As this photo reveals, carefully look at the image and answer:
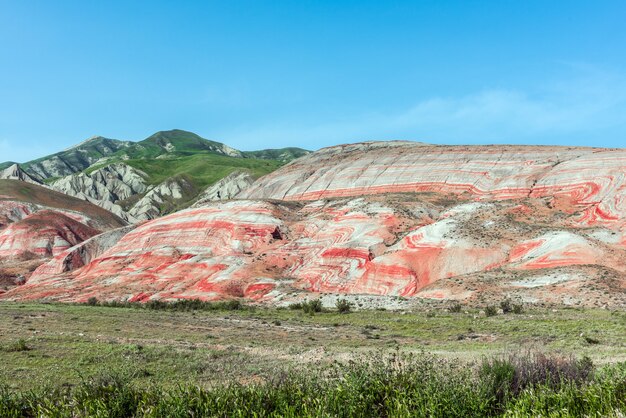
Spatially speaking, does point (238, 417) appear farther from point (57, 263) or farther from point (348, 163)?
point (348, 163)

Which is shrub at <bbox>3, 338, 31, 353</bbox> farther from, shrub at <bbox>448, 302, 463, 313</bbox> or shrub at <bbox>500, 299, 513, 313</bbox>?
shrub at <bbox>500, 299, 513, 313</bbox>

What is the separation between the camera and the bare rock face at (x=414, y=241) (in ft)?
139

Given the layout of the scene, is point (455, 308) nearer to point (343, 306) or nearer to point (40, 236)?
point (343, 306)

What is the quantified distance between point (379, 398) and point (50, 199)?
517 feet

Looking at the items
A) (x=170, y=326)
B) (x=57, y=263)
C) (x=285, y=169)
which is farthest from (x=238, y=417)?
(x=285, y=169)

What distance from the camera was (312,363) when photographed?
665 inches

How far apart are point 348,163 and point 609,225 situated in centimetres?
5398

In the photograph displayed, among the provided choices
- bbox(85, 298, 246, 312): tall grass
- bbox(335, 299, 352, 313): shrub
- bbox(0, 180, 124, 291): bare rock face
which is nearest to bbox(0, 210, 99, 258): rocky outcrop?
bbox(0, 180, 124, 291): bare rock face

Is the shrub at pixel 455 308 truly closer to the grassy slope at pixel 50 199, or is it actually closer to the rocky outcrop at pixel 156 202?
the grassy slope at pixel 50 199

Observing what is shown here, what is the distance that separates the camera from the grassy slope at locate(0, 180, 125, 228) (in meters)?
137

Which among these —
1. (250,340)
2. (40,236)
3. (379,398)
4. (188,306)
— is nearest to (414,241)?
(188,306)

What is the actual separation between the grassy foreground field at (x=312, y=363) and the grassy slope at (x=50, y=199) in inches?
4526

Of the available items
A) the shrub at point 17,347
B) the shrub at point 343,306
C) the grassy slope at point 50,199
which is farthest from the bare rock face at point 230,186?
the shrub at point 17,347

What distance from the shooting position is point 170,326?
28188 millimetres
